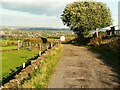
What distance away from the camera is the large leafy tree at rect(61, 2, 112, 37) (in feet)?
215

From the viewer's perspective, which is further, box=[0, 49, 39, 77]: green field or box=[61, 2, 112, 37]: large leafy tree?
box=[61, 2, 112, 37]: large leafy tree

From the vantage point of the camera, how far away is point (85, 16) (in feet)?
215

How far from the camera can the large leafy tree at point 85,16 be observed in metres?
65.6

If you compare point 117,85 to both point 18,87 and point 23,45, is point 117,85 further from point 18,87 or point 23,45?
point 23,45

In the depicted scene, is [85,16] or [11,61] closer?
[11,61]

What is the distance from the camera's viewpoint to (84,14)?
6638 cm

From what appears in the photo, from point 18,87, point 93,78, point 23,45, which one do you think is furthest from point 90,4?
point 18,87

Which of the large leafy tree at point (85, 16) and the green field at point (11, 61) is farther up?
the large leafy tree at point (85, 16)

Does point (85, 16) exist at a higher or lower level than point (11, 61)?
higher

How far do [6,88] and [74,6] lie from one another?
210 ft

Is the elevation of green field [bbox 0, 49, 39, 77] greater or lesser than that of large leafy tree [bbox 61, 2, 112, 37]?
lesser

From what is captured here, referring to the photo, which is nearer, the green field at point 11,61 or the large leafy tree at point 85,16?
the green field at point 11,61

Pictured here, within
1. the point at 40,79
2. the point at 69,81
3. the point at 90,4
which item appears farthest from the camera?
the point at 90,4

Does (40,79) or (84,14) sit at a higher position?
(84,14)
